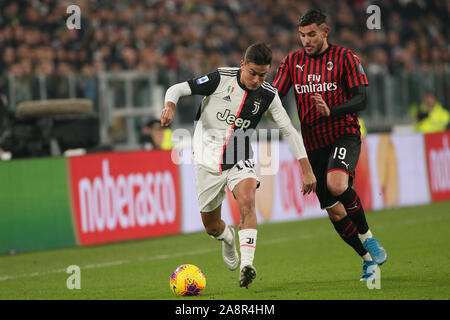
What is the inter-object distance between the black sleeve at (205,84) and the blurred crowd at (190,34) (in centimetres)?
1016

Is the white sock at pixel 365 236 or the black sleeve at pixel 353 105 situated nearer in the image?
the black sleeve at pixel 353 105

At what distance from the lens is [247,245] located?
7.37 m

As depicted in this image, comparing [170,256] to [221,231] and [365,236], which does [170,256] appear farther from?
[365,236]

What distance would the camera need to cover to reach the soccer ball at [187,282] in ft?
24.2

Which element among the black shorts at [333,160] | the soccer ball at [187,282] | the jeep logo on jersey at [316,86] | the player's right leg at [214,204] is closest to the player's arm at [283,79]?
the jeep logo on jersey at [316,86]

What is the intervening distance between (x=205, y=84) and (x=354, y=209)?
6.06 ft

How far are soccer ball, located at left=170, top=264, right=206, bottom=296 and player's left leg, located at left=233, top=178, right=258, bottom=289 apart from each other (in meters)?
0.45

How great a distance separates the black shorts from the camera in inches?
317

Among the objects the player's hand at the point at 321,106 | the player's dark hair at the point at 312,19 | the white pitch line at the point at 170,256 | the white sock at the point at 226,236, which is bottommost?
the white pitch line at the point at 170,256

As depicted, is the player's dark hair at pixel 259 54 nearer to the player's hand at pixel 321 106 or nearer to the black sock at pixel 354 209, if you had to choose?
the player's hand at pixel 321 106

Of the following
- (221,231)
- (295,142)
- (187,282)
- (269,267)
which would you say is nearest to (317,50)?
(295,142)
